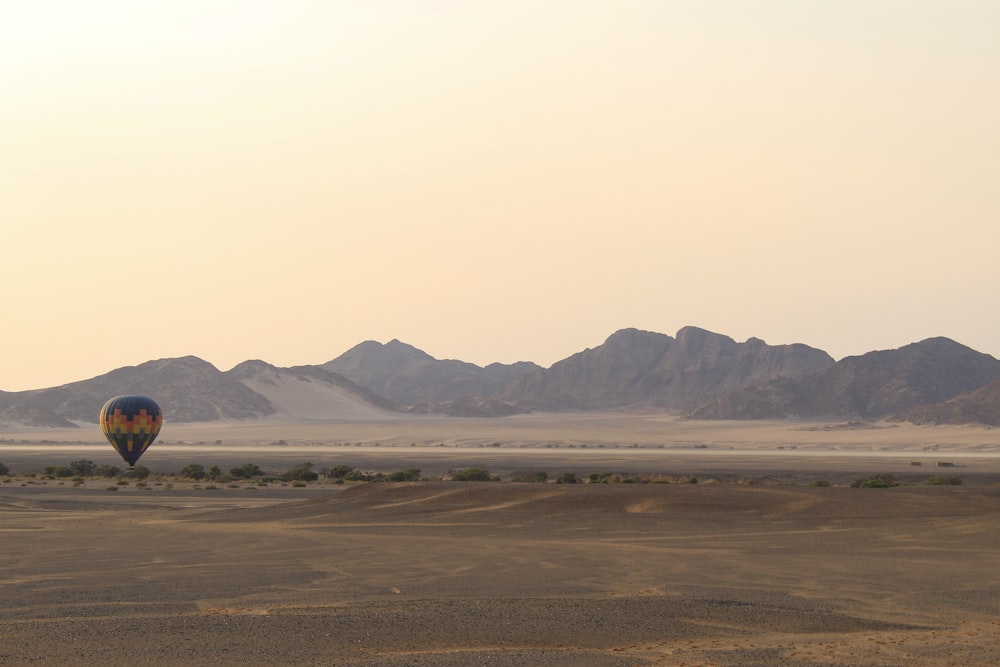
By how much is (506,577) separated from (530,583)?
3.15 feet

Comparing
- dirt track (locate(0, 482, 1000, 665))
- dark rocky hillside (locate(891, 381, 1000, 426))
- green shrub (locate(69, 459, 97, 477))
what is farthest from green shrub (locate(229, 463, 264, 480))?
dark rocky hillside (locate(891, 381, 1000, 426))

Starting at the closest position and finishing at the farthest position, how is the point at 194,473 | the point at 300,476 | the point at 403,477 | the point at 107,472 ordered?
the point at 403,477, the point at 300,476, the point at 194,473, the point at 107,472

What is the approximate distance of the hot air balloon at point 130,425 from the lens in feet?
268

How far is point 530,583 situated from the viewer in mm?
23047

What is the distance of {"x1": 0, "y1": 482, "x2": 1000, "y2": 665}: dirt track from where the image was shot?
54.0ft

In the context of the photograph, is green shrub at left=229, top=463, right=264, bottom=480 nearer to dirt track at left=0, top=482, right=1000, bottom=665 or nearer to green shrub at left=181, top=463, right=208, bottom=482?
green shrub at left=181, top=463, right=208, bottom=482

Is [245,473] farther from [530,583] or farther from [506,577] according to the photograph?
[530,583]

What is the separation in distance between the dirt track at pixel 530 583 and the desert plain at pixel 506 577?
7cm

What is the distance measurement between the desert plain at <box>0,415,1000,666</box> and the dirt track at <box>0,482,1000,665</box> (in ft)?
0.22

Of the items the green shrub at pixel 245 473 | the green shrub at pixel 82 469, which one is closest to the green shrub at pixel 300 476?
the green shrub at pixel 245 473

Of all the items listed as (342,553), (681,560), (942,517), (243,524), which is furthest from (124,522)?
(942,517)

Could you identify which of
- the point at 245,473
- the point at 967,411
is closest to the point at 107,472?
the point at 245,473

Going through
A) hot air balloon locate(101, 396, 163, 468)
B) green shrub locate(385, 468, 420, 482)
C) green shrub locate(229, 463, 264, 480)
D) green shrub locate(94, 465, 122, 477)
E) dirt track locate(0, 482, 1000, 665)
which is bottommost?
dirt track locate(0, 482, 1000, 665)

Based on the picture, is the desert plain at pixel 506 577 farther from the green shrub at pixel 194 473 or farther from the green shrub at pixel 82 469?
the green shrub at pixel 82 469
